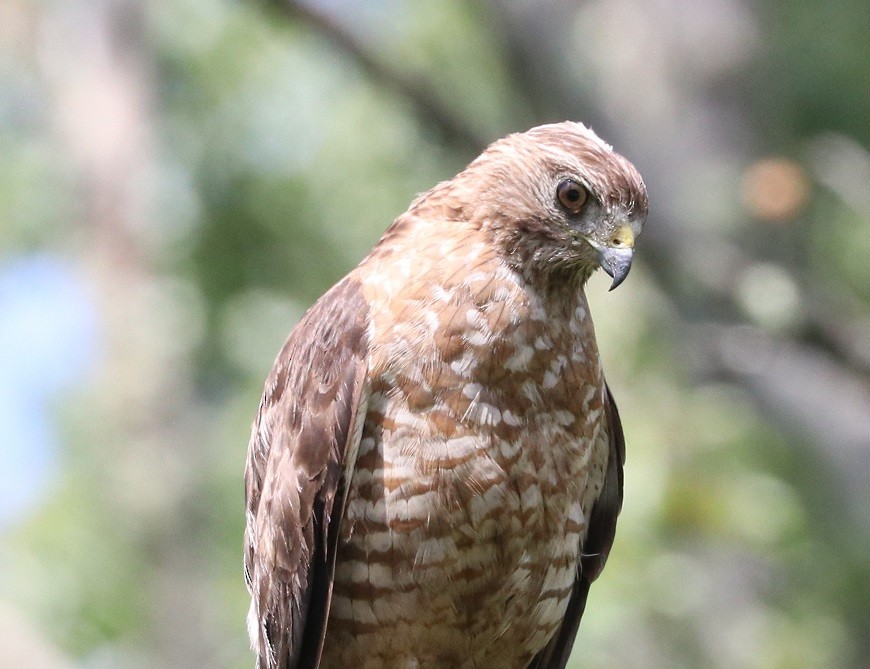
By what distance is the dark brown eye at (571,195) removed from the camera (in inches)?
115

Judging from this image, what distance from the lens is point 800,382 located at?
6.26 metres

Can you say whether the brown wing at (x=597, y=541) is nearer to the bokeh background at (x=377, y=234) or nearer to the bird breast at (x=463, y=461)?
the bird breast at (x=463, y=461)

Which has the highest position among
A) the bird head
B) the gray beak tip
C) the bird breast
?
the bird head

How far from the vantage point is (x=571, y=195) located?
2914 millimetres

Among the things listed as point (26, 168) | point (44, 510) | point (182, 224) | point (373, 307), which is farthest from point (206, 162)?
point (373, 307)

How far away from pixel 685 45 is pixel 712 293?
147 inches

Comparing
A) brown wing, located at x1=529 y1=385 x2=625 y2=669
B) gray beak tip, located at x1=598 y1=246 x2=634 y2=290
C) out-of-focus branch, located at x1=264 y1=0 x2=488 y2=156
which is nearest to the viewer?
gray beak tip, located at x1=598 y1=246 x2=634 y2=290

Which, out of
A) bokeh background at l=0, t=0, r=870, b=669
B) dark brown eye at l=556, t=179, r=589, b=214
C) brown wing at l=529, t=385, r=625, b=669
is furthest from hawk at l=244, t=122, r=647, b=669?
bokeh background at l=0, t=0, r=870, b=669

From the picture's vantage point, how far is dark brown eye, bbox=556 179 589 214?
2.91 meters

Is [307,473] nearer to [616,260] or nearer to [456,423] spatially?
[456,423]

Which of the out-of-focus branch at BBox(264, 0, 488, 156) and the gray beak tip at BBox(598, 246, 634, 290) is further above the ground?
the out-of-focus branch at BBox(264, 0, 488, 156)

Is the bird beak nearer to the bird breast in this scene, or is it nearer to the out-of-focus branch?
the bird breast

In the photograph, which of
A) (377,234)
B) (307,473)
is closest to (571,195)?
(307,473)

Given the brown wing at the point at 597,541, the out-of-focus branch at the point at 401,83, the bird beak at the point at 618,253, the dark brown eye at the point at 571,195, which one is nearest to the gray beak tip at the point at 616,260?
the bird beak at the point at 618,253
